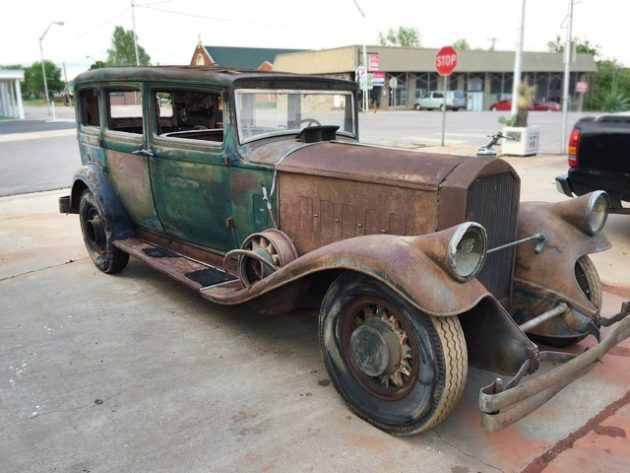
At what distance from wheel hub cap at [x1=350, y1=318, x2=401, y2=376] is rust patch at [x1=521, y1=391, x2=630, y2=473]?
0.76 m

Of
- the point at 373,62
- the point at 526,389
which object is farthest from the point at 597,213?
the point at 373,62

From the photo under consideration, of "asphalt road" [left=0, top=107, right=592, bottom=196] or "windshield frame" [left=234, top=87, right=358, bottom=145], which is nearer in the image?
"windshield frame" [left=234, top=87, right=358, bottom=145]

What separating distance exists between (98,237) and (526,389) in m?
4.05

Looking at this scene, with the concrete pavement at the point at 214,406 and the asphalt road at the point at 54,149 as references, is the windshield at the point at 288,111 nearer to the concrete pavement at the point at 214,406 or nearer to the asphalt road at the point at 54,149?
the concrete pavement at the point at 214,406

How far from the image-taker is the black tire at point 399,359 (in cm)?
248

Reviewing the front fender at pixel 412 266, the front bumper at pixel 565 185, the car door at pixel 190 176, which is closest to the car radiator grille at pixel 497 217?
the front fender at pixel 412 266

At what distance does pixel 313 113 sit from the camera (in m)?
4.24

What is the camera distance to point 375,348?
2.71 metres

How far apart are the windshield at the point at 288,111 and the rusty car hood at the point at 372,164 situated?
1.42ft

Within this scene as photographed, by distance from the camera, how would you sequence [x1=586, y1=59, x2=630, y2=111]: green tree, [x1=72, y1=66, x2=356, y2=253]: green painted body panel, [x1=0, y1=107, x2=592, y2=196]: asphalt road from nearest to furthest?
[x1=72, y1=66, x2=356, y2=253]: green painted body panel < [x1=0, y1=107, x2=592, y2=196]: asphalt road < [x1=586, y1=59, x2=630, y2=111]: green tree

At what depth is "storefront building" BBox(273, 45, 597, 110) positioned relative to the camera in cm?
4025

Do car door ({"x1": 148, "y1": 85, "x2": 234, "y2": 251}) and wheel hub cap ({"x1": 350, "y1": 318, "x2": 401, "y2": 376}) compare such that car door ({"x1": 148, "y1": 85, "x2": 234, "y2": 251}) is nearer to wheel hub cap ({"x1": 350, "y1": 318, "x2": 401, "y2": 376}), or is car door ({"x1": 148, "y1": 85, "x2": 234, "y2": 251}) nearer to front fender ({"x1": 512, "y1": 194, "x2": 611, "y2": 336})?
wheel hub cap ({"x1": 350, "y1": 318, "x2": 401, "y2": 376})

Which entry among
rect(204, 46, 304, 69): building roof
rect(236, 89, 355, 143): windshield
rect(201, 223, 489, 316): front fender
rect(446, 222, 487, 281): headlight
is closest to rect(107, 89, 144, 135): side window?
rect(236, 89, 355, 143): windshield

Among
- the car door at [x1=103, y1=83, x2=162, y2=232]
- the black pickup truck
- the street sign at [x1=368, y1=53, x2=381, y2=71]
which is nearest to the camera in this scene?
the car door at [x1=103, y1=83, x2=162, y2=232]
